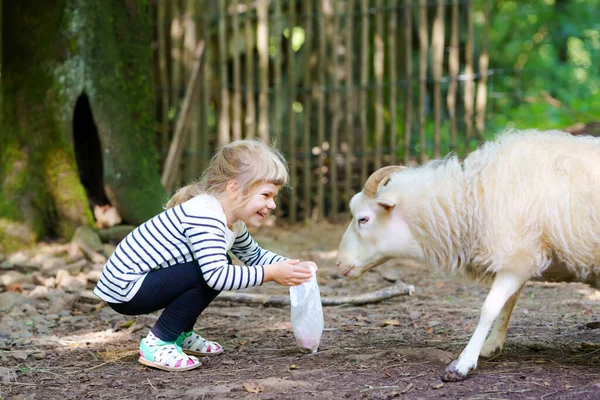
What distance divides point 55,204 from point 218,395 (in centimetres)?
333

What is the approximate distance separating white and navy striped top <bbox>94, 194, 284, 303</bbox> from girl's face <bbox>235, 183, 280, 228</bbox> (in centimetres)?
10

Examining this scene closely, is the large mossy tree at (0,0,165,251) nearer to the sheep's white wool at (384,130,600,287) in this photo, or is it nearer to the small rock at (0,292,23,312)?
the small rock at (0,292,23,312)

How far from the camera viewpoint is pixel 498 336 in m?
3.55

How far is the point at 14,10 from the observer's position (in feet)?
19.4

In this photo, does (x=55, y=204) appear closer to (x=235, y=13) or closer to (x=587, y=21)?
(x=235, y=13)

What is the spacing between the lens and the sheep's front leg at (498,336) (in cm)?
351

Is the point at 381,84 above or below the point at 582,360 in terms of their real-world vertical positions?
above

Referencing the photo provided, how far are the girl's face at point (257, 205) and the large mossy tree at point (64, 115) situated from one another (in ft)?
8.50

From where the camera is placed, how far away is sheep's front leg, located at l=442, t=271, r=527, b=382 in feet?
10.1

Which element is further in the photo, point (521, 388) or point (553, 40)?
point (553, 40)

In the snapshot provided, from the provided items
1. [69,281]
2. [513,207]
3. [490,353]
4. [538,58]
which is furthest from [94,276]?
[538,58]

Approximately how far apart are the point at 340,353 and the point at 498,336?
77 cm

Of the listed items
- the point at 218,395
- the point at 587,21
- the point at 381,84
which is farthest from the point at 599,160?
the point at 587,21

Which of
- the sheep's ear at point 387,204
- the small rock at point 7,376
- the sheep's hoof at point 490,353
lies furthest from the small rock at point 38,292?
the sheep's hoof at point 490,353
